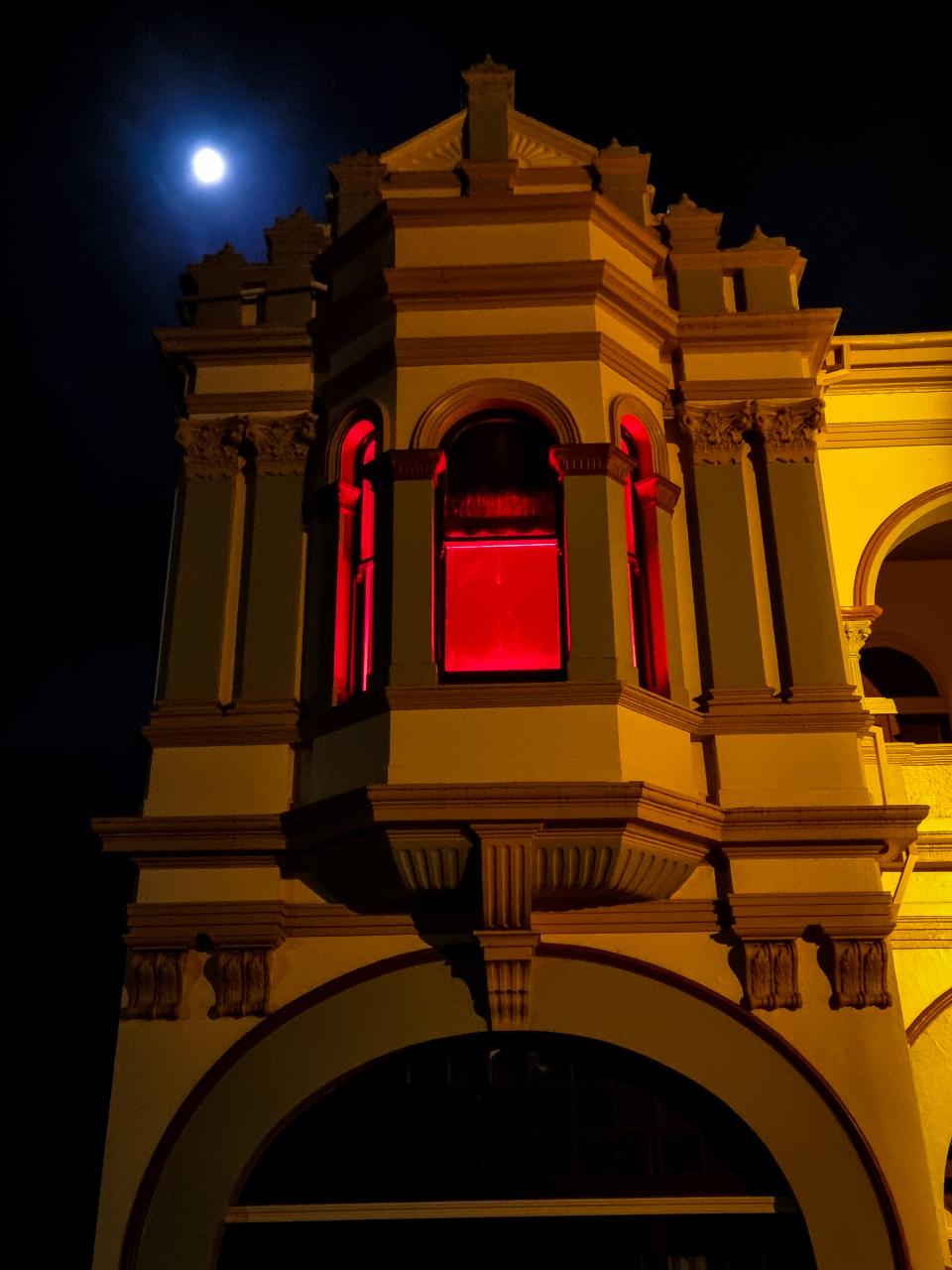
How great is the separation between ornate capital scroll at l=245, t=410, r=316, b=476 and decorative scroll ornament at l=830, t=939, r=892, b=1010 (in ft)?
18.8

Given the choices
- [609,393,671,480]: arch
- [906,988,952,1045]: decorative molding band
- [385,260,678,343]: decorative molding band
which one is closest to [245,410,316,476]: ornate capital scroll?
[385,260,678,343]: decorative molding band

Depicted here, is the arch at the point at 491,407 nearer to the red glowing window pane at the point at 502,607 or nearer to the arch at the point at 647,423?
the arch at the point at 647,423

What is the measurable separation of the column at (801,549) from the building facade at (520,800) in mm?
30

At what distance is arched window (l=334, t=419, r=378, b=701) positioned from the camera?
31.4 ft

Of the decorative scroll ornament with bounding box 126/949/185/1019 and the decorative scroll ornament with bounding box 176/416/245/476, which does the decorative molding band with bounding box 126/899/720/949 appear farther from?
the decorative scroll ornament with bounding box 176/416/245/476

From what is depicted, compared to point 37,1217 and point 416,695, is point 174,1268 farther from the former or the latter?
point 37,1217

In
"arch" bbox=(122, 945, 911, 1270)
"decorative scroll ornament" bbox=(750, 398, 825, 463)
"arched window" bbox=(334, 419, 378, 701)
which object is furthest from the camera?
"decorative scroll ornament" bbox=(750, 398, 825, 463)

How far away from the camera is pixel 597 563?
918cm

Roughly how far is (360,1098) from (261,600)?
12.7 feet

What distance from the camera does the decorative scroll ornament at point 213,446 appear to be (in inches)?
412

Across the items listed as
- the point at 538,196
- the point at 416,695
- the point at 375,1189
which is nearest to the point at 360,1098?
the point at 375,1189

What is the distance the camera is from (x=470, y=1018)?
8.50m

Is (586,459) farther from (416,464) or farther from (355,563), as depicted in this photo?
(355,563)

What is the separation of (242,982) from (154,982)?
0.63 meters
